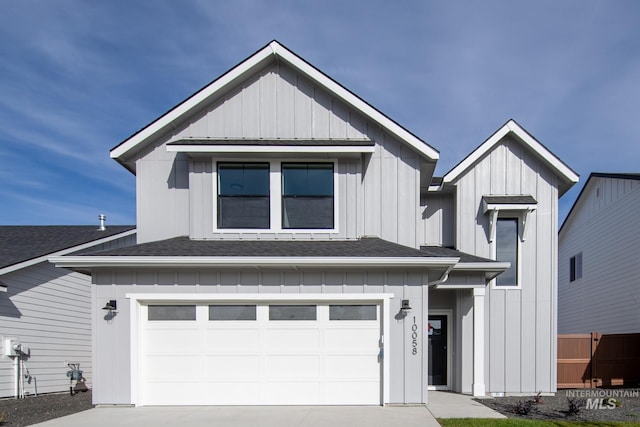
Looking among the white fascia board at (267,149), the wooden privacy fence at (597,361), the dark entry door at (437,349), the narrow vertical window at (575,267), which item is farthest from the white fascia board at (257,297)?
A: the narrow vertical window at (575,267)

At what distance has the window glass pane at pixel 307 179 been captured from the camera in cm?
1055

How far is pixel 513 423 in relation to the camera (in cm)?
795

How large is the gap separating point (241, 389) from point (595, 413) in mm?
6877

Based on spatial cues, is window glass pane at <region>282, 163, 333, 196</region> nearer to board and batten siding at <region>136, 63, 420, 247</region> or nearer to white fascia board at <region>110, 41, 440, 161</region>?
board and batten siding at <region>136, 63, 420, 247</region>

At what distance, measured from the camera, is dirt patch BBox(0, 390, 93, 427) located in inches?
338

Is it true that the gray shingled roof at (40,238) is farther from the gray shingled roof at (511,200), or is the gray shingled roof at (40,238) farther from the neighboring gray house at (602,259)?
Result: the neighboring gray house at (602,259)

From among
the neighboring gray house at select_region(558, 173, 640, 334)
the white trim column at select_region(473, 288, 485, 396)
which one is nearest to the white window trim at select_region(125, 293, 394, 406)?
the white trim column at select_region(473, 288, 485, 396)

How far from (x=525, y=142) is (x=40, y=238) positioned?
1462cm

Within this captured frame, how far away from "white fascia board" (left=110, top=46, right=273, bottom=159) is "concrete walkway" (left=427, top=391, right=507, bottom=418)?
8092mm

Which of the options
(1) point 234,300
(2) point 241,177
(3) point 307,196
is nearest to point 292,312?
(1) point 234,300

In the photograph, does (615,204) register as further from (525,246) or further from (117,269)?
(117,269)

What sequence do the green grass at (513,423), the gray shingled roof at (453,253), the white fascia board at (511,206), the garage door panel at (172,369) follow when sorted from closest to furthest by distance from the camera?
the green grass at (513,423) → the garage door panel at (172,369) → the gray shingled roof at (453,253) → the white fascia board at (511,206)

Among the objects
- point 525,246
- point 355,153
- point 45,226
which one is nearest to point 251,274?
point 355,153

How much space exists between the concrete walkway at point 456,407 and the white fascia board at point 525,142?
204 inches
